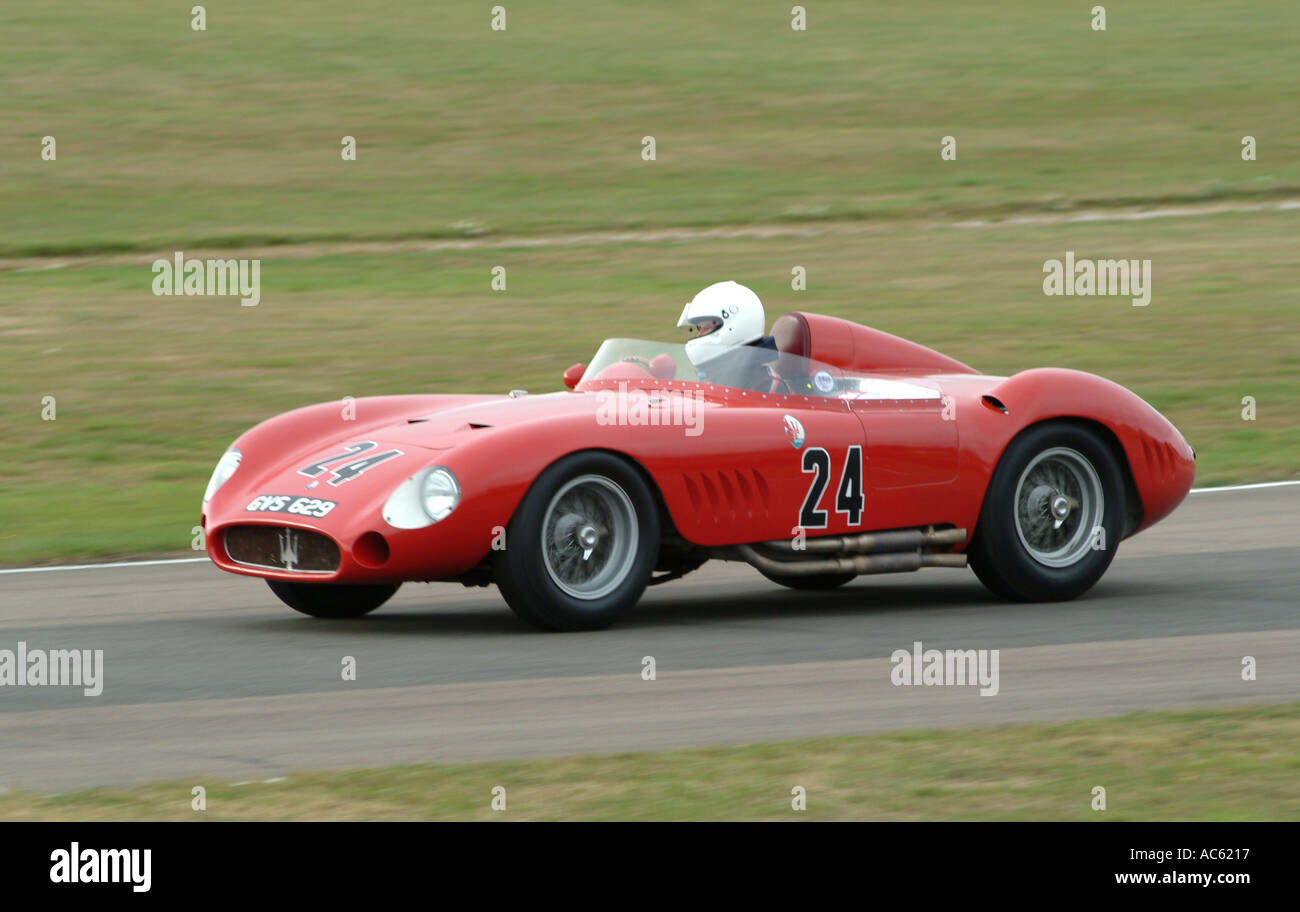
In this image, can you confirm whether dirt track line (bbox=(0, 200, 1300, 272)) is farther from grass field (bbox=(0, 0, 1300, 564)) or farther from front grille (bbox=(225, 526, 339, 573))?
front grille (bbox=(225, 526, 339, 573))

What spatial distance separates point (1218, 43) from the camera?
128 feet

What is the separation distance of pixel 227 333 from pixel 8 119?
12659 millimetres

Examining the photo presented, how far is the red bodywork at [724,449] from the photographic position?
823 centimetres

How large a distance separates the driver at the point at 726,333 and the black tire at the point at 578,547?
3.44 ft

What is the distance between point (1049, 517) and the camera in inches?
383

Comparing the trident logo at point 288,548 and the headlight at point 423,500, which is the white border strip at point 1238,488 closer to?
the headlight at point 423,500

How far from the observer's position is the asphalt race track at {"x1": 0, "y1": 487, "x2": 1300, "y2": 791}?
6531mm

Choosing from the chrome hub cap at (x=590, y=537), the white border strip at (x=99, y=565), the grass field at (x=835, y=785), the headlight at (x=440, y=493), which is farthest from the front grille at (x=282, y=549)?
the white border strip at (x=99, y=565)

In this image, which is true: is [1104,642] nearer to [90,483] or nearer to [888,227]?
[90,483]

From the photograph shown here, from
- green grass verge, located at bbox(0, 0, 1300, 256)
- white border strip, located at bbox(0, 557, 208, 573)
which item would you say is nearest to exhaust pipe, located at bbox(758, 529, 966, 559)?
white border strip, located at bbox(0, 557, 208, 573)

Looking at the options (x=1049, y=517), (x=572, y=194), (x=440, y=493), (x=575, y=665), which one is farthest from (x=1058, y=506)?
(x=572, y=194)

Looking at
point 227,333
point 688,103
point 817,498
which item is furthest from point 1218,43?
point 817,498

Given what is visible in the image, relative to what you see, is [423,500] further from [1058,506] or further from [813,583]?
[1058,506]

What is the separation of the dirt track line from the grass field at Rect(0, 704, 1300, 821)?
1874cm
